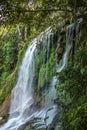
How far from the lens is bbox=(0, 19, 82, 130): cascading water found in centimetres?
1134

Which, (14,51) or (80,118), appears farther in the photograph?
(14,51)

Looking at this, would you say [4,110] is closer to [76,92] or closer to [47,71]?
[47,71]

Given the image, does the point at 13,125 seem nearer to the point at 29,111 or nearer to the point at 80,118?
the point at 29,111

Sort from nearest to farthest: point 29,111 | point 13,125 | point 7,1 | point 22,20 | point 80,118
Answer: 1. point 80,118
2. point 7,1
3. point 22,20
4. point 13,125
5. point 29,111

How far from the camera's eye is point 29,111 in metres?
12.4

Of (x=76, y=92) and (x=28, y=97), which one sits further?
(x=28, y=97)

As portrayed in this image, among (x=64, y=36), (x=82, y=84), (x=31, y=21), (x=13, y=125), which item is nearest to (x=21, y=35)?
(x=64, y=36)

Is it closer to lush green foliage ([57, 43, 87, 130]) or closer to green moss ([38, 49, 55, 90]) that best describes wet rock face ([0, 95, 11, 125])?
green moss ([38, 49, 55, 90])

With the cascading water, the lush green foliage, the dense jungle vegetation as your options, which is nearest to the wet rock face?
the cascading water

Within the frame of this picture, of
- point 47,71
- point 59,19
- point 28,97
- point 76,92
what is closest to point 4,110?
point 28,97

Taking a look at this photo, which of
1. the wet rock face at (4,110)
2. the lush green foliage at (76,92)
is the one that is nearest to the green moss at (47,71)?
the wet rock face at (4,110)

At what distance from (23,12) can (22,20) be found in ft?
0.78

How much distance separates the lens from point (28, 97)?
13555mm

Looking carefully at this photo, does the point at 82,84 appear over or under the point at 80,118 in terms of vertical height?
over
